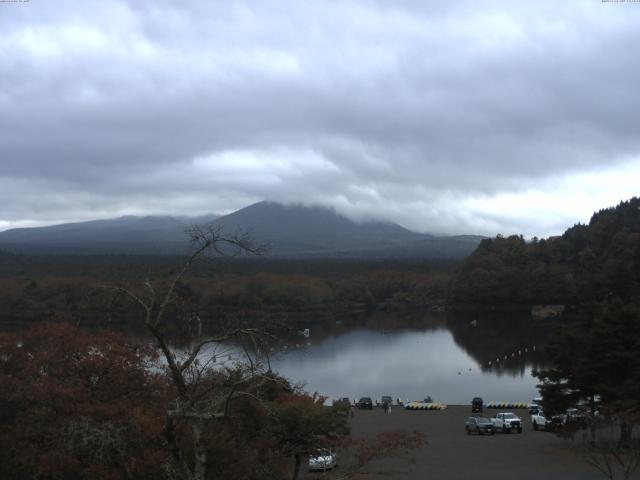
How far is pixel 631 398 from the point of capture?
42.5 ft

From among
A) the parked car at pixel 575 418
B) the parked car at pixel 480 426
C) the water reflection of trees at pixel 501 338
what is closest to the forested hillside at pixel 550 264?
the water reflection of trees at pixel 501 338

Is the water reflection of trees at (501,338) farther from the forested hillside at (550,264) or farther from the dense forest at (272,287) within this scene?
the dense forest at (272,287)

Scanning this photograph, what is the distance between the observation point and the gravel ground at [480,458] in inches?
485

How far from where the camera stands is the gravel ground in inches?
485

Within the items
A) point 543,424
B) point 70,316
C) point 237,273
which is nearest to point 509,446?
point 543,424

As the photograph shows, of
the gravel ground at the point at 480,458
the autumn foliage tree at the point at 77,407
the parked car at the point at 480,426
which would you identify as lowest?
the parked car at the point at 480,426

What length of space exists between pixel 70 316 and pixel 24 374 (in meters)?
3.92

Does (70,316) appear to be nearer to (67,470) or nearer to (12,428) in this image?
(12,428)

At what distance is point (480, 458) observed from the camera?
14047 mm

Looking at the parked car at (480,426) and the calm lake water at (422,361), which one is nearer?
the parked car at (480,426)

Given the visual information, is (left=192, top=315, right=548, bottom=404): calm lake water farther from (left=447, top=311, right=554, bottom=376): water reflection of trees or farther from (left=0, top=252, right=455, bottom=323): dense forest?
(left=0, top=252, right=455, bottom=323): dense forest

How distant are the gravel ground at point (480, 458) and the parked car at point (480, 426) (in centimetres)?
22

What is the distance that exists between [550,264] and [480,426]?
56.5 metres

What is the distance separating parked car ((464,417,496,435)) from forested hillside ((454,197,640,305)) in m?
44.4
